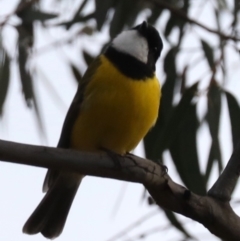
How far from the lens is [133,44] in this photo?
289cm

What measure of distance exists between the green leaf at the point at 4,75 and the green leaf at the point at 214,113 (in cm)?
84

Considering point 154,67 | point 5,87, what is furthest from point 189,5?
point 5,87

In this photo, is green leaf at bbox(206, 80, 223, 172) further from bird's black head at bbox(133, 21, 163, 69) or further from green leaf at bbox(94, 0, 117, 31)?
green leaf at bbox(94, 0, 117, 31)

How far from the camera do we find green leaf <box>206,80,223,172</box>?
287 centimetres

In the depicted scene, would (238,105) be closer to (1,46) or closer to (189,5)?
(189,5)

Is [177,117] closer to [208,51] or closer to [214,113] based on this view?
[214,113]

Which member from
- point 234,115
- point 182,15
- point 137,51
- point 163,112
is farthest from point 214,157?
point 182,15

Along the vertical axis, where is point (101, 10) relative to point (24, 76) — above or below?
above

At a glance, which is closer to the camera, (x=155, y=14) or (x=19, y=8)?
(x=19, y=8)

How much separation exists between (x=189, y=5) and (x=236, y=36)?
401mm

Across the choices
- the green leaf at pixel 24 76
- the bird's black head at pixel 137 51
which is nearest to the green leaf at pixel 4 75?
the green leaf at pixel 24 76

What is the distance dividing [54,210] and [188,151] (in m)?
0.56

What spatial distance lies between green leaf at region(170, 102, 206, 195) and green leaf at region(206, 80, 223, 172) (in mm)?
61

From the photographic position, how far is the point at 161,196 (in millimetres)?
1939
